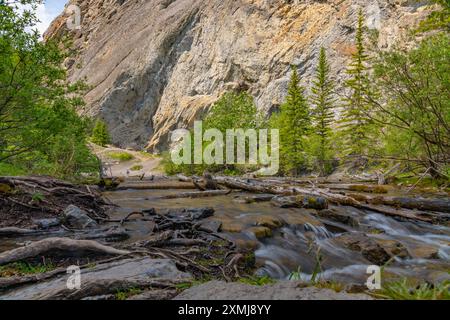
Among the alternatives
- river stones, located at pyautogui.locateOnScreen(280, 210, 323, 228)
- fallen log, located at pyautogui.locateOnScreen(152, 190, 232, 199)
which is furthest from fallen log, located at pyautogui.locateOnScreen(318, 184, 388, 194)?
fallen log, located at pyautogui.locateOnScreen(152, 190, 232, 199)

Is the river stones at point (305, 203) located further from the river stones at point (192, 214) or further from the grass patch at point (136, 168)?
the grass patch at point (136, 168)

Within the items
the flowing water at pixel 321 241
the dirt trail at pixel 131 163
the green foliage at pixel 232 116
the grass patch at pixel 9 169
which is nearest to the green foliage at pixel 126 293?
the flowing water at pixel 321 241

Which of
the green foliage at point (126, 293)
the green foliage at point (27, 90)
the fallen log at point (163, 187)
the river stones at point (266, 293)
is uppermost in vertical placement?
the green foliage at point (27, 90)

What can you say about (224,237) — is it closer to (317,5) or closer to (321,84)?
(321,84)

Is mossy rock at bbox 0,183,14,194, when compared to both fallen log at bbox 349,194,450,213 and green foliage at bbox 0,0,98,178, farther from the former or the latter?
fallen log at bbox 349,194,450,213

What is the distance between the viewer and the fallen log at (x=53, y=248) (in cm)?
498

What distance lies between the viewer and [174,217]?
28.8 feet

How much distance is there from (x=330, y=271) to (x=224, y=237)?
2.28 m

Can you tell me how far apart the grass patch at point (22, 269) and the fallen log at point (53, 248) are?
112 millimetres

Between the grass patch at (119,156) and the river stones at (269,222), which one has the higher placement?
the grass patch at (119,156)

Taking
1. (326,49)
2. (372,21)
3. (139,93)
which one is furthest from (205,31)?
(372,21)

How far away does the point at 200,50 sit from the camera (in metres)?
73.1

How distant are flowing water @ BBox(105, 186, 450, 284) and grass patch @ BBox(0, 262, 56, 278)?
6.98ft

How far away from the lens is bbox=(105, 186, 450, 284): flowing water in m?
6.48
